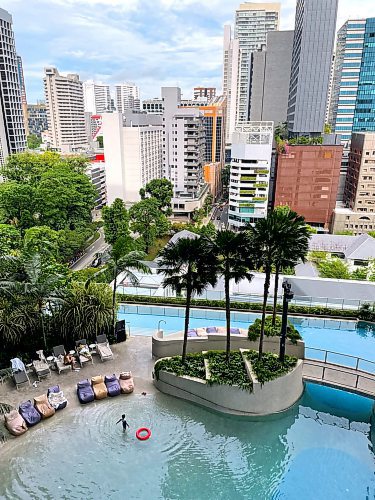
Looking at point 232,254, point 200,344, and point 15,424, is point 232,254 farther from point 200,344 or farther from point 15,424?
point 15,424

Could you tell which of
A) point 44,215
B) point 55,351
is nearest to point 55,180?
point 44,215

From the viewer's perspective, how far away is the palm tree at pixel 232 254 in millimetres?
14023

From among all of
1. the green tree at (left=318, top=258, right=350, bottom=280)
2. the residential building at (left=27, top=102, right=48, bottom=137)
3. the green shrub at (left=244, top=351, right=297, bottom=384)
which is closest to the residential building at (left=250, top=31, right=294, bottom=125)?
the green tree at (left=318, top=258, right=350, bottom=280)

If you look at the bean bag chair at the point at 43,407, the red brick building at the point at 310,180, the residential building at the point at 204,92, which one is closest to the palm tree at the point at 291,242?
the bean bag chair at the point at 43,407

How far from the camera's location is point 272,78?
111375 mm

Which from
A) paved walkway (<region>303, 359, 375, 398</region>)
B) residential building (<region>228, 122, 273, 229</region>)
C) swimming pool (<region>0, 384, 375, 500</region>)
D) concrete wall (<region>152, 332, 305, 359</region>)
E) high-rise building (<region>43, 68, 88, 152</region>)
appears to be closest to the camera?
swimming pool (<region>0, 384, 375, 500</region>)

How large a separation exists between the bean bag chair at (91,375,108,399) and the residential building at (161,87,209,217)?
183 feet

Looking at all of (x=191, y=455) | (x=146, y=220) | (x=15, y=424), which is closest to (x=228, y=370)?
(x=191, y=455)

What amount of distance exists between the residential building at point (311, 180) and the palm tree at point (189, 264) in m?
49.7

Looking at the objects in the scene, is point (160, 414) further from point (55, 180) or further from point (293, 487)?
point (55, 180)

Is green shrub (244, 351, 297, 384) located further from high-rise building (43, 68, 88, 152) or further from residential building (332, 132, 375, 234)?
high-rise building (43, 68, 88, 152)

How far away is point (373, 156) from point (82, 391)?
61.6 m

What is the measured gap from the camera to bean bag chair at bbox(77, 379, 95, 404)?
15.0 m

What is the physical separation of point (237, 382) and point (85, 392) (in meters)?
6.39
